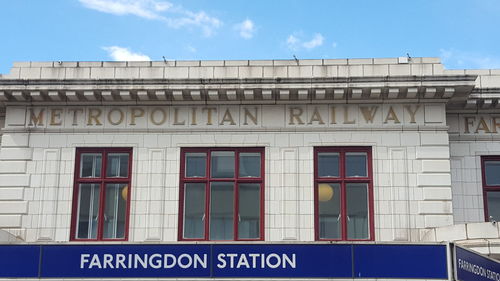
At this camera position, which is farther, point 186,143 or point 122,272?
point 186,143

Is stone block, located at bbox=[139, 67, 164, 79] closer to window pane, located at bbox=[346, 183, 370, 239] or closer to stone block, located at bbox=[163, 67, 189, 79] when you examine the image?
stone block, located at bbox=[163, 67, 189, 79]

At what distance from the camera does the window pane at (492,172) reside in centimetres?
2120

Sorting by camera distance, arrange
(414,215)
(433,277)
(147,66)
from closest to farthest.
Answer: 1. (433,277)
2. (414,215)
3. (147,66)

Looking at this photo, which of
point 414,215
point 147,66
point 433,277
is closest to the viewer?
point 433,277

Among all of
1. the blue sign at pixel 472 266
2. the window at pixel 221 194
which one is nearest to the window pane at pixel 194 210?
the window at pixel 221 194

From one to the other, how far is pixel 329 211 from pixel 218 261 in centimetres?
425

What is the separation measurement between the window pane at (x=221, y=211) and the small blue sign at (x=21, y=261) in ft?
16.0

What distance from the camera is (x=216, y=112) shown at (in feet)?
69.5

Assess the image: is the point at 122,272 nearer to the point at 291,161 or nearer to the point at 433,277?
the point at 291,161

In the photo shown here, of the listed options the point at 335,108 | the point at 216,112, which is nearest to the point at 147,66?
the point at 216,112

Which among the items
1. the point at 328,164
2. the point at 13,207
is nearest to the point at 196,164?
the point at 328,164

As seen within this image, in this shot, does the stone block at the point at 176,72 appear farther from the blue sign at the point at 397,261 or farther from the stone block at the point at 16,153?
the blue sign at the point at 397,261

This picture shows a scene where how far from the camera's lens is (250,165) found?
20.8 metres

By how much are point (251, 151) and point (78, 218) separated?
16.7ft
